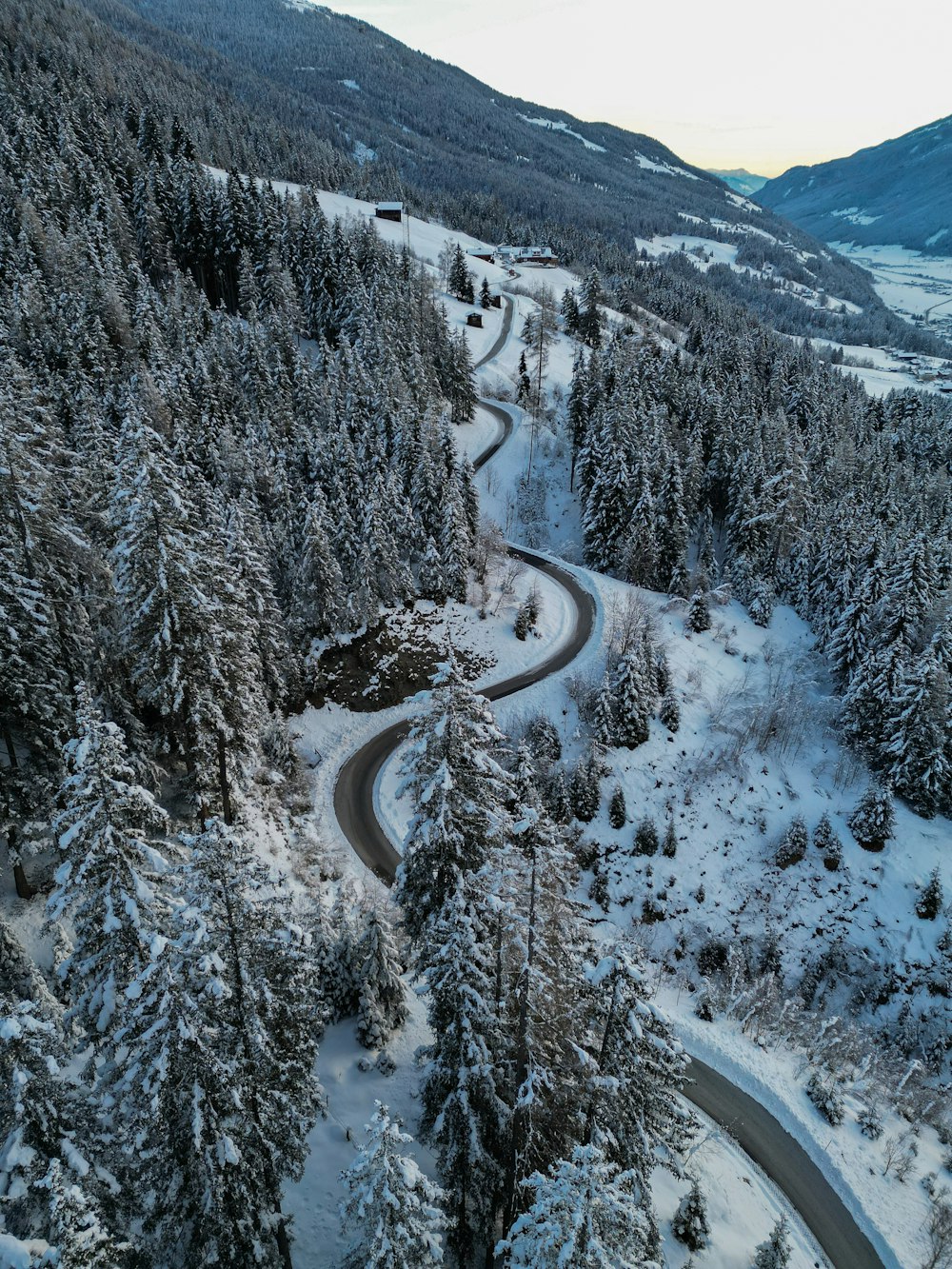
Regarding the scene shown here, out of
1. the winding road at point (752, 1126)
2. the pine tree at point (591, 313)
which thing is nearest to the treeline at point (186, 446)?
the winding road at point (752, 1126)

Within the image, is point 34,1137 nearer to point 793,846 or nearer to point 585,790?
point 585,790

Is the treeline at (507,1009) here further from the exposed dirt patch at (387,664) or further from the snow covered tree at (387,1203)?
the exposed dirt patch at (387,664)

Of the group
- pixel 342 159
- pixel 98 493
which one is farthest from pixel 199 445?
pixel 342 159

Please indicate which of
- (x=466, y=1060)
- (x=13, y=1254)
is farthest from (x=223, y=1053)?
(x=466, y=1060)

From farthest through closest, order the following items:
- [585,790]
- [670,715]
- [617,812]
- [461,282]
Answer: [461,282], [670,715], [617,812], [585,790]

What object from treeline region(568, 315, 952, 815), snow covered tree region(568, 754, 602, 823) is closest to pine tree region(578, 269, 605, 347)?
treeline region(568, 315, 952, 815)

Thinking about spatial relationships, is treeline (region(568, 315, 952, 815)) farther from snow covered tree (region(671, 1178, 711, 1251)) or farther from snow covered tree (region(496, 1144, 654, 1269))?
snow covered tree (region(496, 1144, 654, 1269))

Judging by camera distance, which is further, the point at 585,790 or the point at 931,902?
the point at 585,790

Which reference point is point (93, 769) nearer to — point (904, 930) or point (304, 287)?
point (904, 930)
